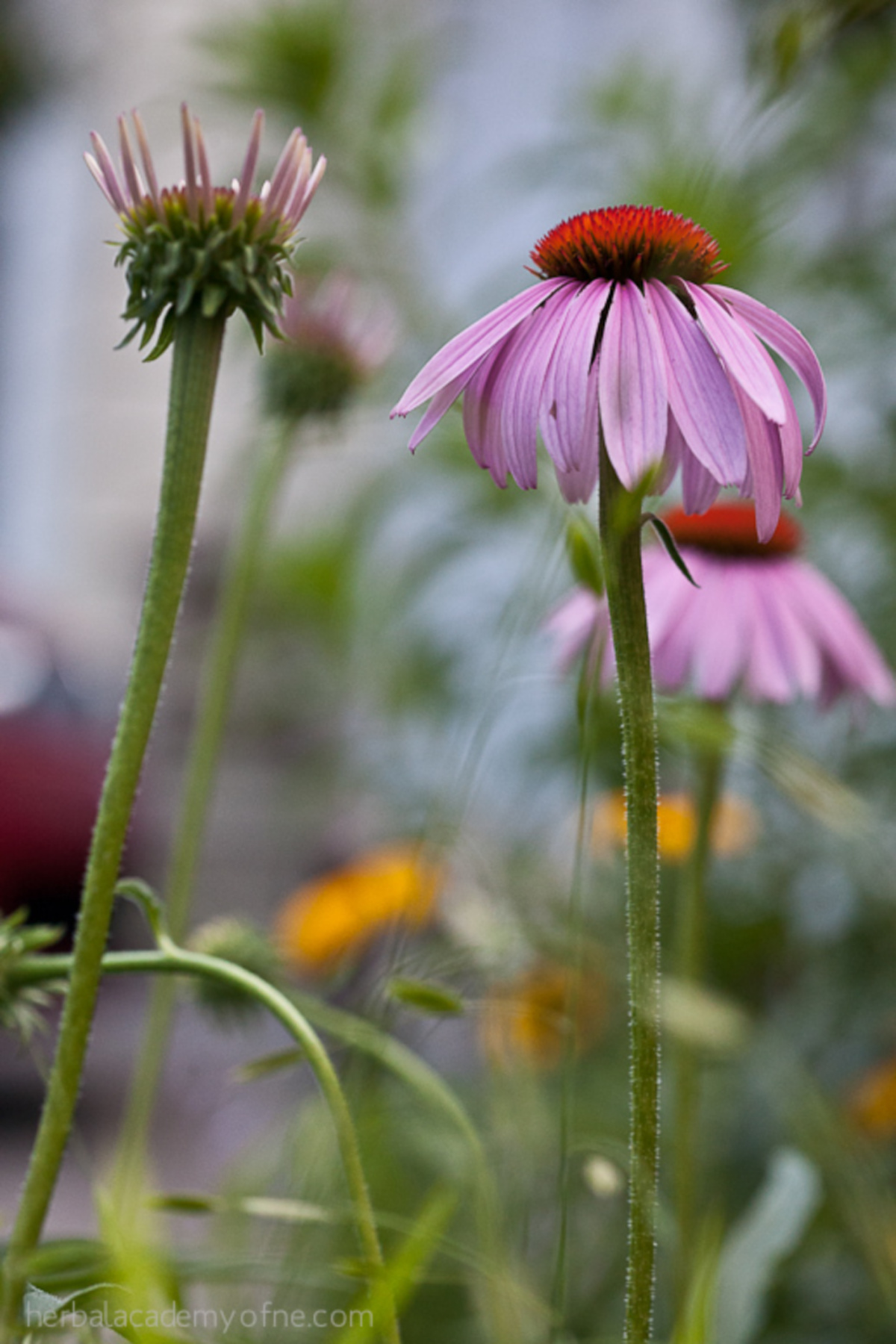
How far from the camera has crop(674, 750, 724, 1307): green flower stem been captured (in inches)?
13.1

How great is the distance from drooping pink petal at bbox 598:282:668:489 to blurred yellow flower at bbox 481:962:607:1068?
0.20 meters

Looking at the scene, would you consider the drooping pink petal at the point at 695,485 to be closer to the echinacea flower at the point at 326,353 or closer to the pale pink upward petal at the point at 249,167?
the pale pink upward petal at the point at 249,167

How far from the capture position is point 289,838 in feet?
7.11

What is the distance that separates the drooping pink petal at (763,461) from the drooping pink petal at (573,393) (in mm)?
19

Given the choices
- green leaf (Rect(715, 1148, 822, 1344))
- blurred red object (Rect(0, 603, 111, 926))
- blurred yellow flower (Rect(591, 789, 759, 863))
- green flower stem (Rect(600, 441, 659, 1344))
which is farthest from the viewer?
blurred red object (Rect(0, 603, 111, 926))

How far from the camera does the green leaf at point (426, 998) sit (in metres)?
0.20

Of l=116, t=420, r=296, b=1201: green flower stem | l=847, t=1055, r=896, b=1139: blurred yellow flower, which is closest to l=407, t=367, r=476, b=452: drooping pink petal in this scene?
l=116, t=420, r=296, b=1201: green flower stem

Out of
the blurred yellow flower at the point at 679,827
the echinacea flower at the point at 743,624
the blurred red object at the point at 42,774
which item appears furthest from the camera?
the blurred red object at the point at 42,774

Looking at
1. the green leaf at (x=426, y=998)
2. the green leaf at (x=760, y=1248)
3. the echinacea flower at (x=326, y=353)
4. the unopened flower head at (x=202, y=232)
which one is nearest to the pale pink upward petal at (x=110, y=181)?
the unopened flower head at (x=202, y=232)

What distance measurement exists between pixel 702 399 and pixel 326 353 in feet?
1.48

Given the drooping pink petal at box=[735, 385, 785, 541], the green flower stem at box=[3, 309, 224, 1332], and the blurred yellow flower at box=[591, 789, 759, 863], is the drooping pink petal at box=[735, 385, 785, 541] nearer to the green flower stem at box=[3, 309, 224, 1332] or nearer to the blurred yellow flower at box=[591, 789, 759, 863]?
the green flower stem at box=[3, 309, 224, 1332]

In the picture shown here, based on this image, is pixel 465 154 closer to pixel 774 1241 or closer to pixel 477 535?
pixel 477 535

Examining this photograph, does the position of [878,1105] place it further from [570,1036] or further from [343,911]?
[570,1036]

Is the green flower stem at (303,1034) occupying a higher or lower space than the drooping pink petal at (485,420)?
lower
